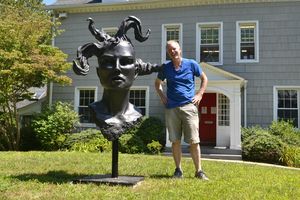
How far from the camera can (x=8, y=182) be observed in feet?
17.7

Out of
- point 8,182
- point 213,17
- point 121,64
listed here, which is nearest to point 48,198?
point 8,182

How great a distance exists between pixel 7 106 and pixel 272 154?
33.7 ft

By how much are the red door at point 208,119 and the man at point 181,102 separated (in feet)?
31.2

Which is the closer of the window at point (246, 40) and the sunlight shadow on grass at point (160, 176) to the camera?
the sunlight shadow on grass at point (160, 176)

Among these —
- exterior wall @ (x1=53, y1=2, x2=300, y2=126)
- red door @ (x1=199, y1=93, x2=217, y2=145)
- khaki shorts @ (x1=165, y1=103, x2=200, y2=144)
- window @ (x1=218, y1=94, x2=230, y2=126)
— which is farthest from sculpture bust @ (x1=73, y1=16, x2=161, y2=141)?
exterior wall @ (x1=53, y1=2, x2=300, y2=126)

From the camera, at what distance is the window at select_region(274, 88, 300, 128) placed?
1462 centimetres

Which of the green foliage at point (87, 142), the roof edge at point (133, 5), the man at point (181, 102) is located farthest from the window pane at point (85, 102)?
the man at point (181, 102)

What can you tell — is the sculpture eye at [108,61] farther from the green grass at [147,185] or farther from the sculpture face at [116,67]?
the green grass at [147,185]

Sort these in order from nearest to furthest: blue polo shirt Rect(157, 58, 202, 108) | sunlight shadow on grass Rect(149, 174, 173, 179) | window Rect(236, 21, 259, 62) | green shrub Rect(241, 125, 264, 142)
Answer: blue polo shirt Rect(157, 58, 202, 108) → sunlight shadow on grass Rect(149, 174, 173, 179) → green shrub Rect(241, 125, 264, 142) → window Rect(236, 21, 259, 62)

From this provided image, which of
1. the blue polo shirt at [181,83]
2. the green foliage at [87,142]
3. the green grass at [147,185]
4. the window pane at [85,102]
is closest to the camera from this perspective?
the green grass at [147,185]

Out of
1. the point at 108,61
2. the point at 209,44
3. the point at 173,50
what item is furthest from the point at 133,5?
the point at 108,61

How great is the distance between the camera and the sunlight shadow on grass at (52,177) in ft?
18.4

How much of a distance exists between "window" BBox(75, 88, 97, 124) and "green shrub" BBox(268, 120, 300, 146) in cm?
776

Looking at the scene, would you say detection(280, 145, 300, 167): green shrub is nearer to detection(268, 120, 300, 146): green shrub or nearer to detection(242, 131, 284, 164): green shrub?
detection(242, 131, 284, 164): green shrub
